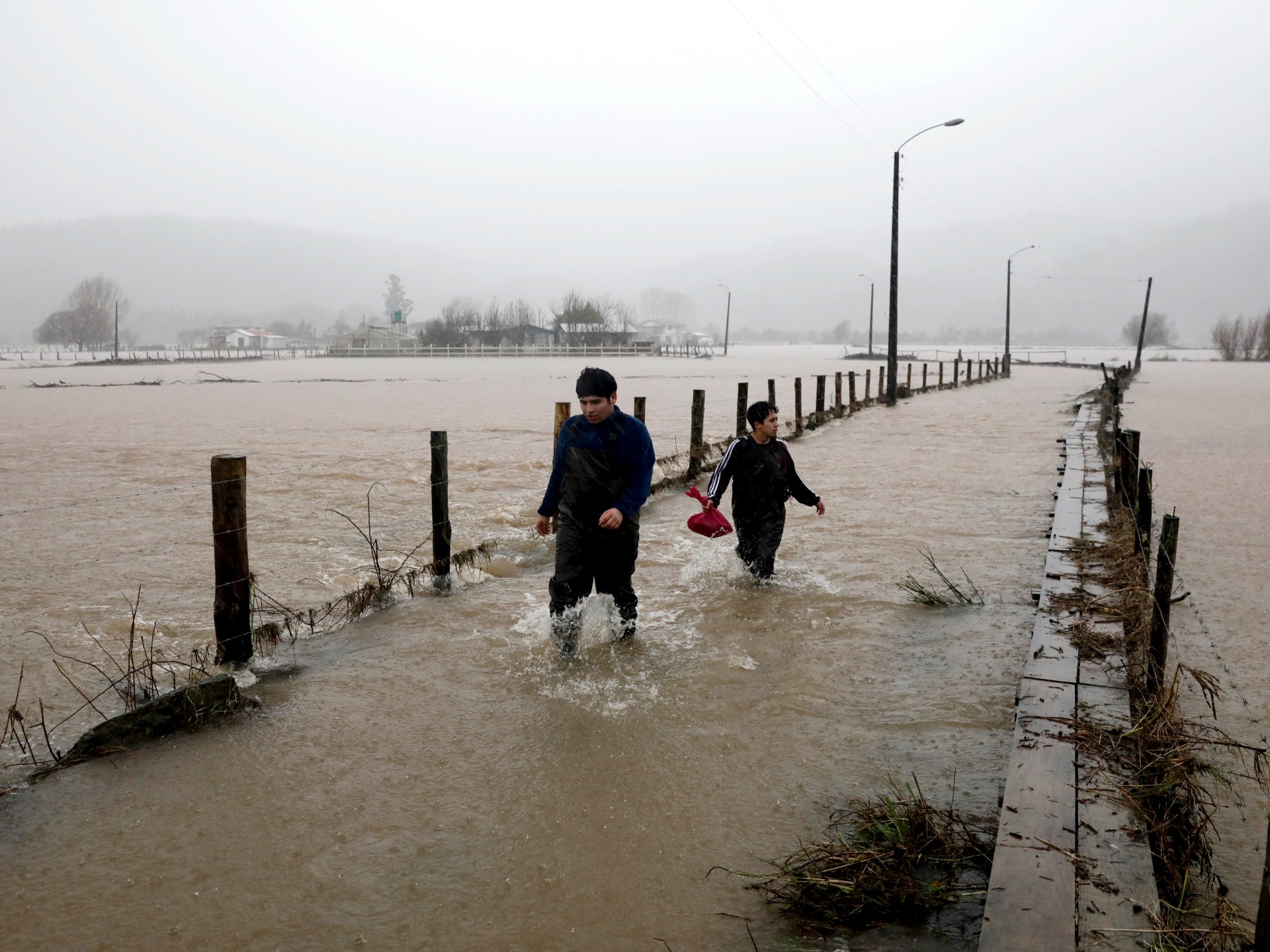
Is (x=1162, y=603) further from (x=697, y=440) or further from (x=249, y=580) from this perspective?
(x=697, y=440)

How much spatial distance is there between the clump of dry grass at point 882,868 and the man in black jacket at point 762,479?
11.7 ft

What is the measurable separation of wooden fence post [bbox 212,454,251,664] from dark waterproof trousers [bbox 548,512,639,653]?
73.6 inches

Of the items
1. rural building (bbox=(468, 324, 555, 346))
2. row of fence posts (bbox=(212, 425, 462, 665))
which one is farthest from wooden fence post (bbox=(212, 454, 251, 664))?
rural building (bbox=(468, 324, 555, 346))

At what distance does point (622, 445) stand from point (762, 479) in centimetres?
197

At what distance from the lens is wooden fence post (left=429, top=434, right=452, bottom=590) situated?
7992 mm

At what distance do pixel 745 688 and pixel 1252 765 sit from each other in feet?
8.11

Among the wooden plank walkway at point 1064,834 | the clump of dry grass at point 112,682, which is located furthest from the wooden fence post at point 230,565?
the wooden plank walkway at point 1064,834

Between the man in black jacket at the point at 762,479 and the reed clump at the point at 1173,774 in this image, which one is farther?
the man in black jacket at the point at 762,479

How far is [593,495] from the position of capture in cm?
574

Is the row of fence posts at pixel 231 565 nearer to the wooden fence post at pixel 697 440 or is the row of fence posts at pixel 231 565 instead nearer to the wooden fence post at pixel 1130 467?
the wooden fence post at pixel 1130 467

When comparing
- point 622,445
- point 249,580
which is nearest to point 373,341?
point 249,580

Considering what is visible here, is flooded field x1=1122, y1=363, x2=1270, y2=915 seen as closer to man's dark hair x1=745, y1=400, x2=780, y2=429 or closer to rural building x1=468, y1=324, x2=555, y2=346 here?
man's dark hair x1=745, y1=400, x2=780, y2=429

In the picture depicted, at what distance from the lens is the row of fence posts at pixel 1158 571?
2.30m

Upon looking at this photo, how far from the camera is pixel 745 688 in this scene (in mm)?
5598
